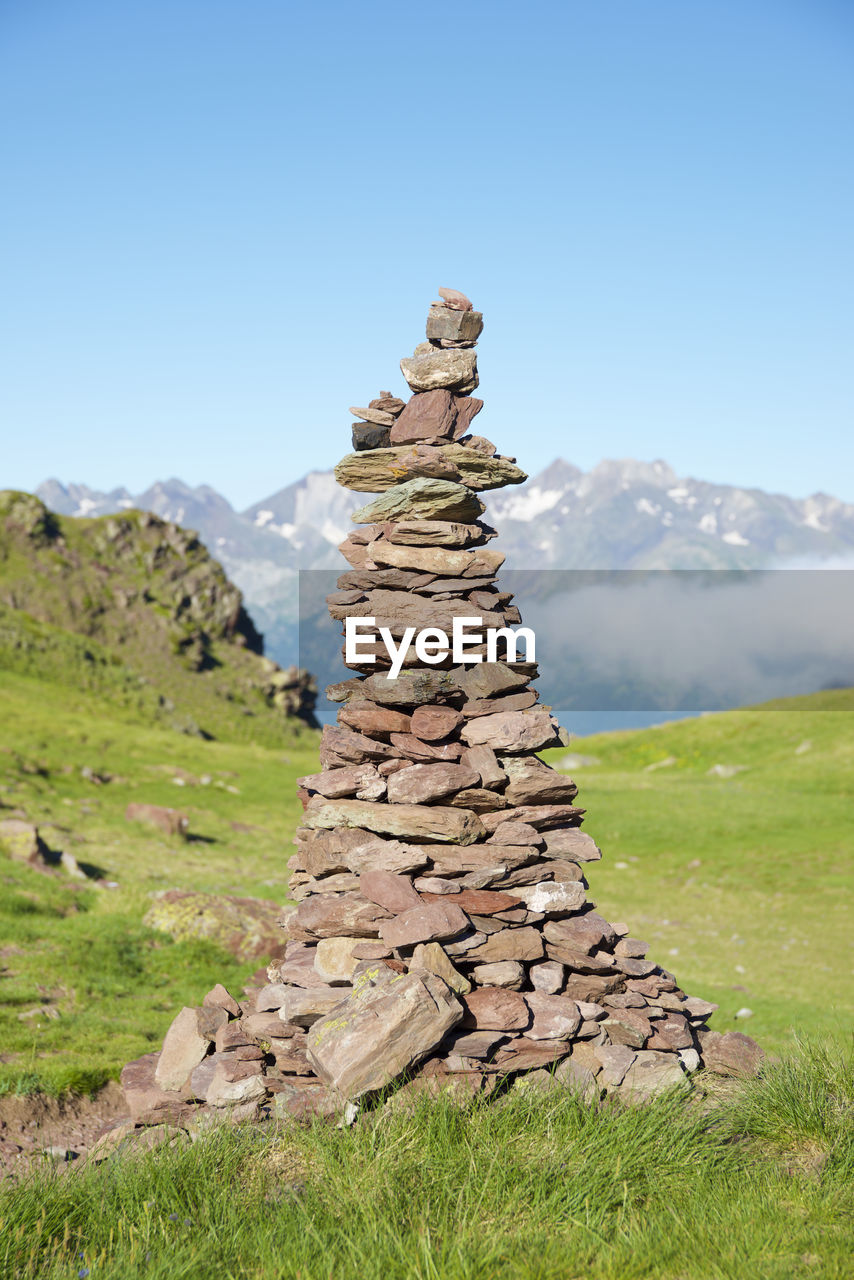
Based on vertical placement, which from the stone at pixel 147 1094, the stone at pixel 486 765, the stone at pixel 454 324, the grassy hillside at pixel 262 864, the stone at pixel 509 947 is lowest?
the grassy hillside at pixel 262 864

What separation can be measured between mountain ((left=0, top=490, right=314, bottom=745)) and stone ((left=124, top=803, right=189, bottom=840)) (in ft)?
95.2

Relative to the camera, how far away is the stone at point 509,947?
9.99 meters

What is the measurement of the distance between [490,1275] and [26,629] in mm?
71076

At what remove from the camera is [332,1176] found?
721 cm

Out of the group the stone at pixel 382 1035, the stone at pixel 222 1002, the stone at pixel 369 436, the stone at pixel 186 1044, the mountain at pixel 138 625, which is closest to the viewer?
the stone at pixel 382 1035

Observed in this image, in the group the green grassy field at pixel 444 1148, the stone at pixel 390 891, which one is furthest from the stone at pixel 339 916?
the green grassy field at pixel 444 1148

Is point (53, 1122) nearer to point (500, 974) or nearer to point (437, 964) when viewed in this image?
point (437, 964)

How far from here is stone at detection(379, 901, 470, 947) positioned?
31.2 feet

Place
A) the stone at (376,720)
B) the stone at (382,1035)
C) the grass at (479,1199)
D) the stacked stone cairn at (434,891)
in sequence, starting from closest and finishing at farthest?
the grass at (479,1199), the stone at (382,1035), the stacked stone cairn at (434,891), the stone at (376,720)

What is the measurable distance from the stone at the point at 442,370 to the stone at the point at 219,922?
12.0 meters

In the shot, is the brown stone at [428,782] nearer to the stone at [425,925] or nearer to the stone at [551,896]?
the stone at [425,925]

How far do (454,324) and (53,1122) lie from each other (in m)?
11.7

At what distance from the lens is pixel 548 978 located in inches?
399

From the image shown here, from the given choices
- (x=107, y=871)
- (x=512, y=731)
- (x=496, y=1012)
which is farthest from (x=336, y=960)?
(x=107, y=871)
